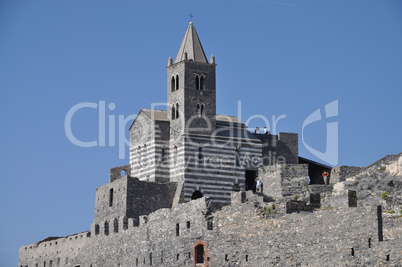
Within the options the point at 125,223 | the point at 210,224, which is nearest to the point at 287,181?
the point at 210,224

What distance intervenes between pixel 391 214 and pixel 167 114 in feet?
91.3

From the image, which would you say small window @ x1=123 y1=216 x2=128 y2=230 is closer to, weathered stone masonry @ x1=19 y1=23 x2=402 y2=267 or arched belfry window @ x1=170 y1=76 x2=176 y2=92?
weathered stone masonry @ x1=19 y1=23 x2=402 y2=267

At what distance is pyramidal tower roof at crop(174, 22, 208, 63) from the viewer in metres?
72.6

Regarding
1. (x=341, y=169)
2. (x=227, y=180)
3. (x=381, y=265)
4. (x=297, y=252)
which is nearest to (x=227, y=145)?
(x=227, y=180)

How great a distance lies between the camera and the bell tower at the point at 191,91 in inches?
2810

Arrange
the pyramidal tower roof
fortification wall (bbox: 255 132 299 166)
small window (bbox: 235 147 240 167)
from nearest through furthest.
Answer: small window (bbox: 235 147 240 167), the pyramidal tower roof, fortification wall (bbox: 255 132 299 166)

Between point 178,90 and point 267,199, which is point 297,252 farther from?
point 178,90

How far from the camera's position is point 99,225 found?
70.3 m

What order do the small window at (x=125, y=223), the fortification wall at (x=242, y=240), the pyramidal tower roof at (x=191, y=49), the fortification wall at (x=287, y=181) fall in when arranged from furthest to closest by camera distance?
the pyramidal tower roof at (x=191, y=49) < the small window at (x=125, y=223) < the fortification wall at (x=287, y=181) < the fortification wall at (x=242, y=240)

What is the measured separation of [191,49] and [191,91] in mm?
3247

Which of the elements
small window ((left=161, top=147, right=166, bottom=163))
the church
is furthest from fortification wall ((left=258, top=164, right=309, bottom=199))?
small window ((left=161, top=147, right=166, bottom=163))

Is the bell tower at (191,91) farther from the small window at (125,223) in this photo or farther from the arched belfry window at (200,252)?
the arched belfry window at (200,252)

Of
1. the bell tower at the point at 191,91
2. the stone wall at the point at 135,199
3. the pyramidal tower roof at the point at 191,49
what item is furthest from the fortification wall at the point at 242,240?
the pyramidal tower roof at the point at 191,49

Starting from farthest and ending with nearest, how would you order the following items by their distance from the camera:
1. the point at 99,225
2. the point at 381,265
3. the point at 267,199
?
the point at 99,225
the point at 267,199
the point at 381,265
